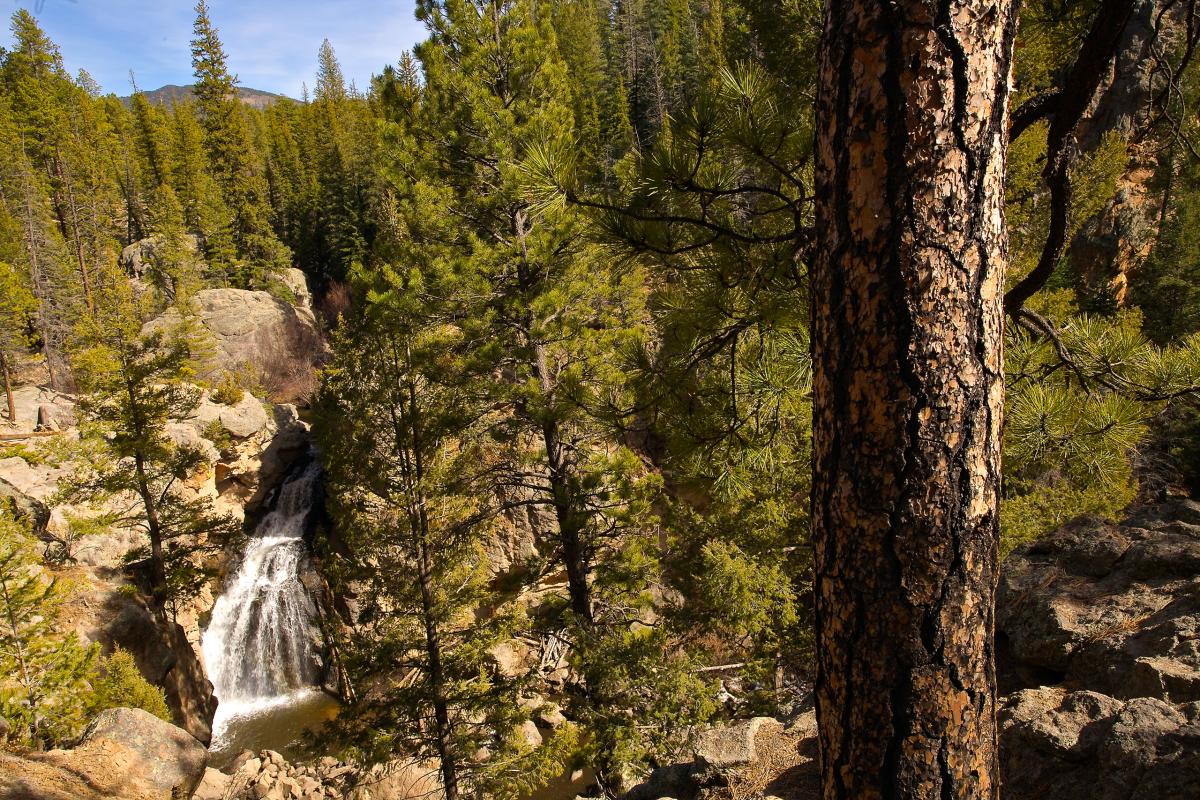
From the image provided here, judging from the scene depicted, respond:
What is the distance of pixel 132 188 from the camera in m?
40.8

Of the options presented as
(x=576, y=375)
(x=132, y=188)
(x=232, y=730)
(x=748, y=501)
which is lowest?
(x=232, y=730)

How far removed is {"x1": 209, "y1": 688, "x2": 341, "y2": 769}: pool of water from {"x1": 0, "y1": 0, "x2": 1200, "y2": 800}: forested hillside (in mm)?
2314

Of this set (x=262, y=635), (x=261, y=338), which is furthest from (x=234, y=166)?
(x=262, y=635)

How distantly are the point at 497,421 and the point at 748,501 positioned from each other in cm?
471

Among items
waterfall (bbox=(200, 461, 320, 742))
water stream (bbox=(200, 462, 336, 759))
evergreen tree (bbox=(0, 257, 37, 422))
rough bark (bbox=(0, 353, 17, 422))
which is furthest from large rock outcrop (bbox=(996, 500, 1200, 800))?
rough bark (bbox=(0, 353, 17, 422))

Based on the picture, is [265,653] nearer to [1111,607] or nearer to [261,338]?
[261,338]

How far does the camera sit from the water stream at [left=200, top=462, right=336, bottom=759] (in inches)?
571

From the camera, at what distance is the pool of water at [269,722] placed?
44.4ft

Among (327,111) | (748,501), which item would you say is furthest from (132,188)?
(748,501)

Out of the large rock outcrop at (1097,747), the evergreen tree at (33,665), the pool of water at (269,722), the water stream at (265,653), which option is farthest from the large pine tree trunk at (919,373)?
the water stream at (265,653)

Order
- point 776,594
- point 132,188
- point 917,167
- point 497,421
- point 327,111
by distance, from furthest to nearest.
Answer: point 327,111 < point 132,188 < point 776,594 < point 497,421 < point 917,167

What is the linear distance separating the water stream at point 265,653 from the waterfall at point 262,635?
22 millimetres

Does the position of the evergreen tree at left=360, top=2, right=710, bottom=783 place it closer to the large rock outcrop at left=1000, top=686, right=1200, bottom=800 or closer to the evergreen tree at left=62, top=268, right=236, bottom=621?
the large rock outcrop at left=1000, top=686, right=1200, bottom=800

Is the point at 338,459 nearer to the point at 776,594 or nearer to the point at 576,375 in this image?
the point at 576,375
